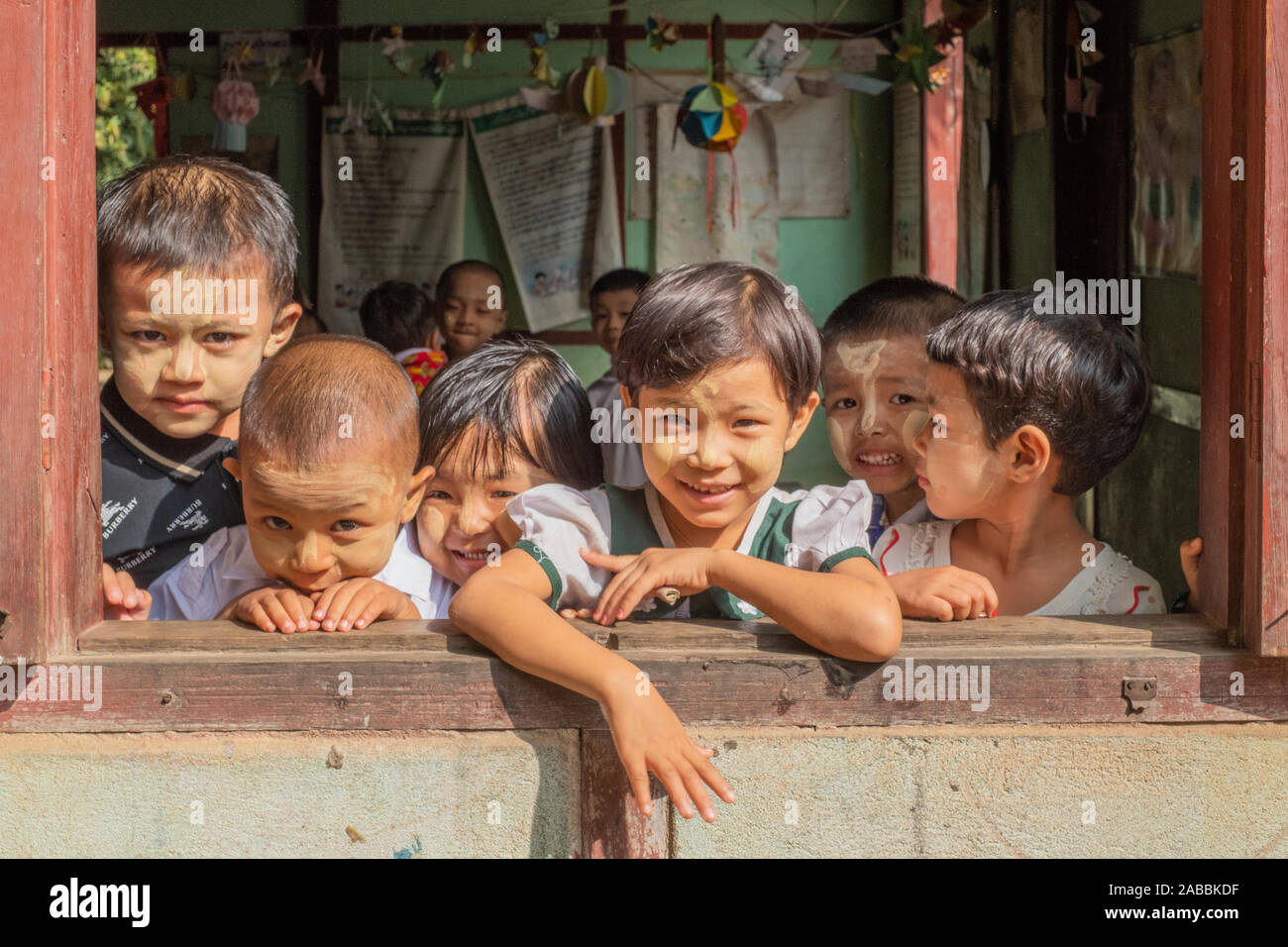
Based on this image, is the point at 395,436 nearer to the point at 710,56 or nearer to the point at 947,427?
the point at 947,427

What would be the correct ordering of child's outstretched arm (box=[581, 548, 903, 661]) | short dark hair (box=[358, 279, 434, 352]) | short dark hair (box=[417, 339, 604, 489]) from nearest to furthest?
child's outstretched arm (box=[581, 548, 903, 661]) < short dark hair (box=[417, 339, 604, 489]) < short dark hair (box=[358, 279, 434, 352])

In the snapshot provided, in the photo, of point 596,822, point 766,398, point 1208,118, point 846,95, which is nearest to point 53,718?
point 596,822

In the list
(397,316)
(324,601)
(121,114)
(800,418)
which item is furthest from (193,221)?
(121,114)

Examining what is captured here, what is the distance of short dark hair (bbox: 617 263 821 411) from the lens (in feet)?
8.13

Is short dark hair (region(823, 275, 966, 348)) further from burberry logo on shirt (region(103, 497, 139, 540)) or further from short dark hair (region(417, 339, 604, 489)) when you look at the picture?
burberry logo on shirt (region(103, 497, 139, 540))

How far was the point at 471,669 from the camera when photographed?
2.26 metres

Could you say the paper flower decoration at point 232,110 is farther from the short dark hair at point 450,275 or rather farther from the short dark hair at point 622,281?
the short dark hair at point 622,281

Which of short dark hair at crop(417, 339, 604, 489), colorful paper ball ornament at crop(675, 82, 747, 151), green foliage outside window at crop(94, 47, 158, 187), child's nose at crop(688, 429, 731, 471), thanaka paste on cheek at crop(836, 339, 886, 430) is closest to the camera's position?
child's nose at crop(688, 429, 731, 471)

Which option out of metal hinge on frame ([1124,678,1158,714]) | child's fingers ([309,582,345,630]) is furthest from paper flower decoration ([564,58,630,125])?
metal hinge on frame ([1124,678,1158,714])

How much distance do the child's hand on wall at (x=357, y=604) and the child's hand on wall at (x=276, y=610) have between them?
24mm

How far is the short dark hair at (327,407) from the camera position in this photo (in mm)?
2498

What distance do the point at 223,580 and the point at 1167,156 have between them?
114 inches

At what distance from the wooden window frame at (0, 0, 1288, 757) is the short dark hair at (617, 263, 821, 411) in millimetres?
489

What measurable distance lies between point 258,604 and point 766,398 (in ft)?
3.18
